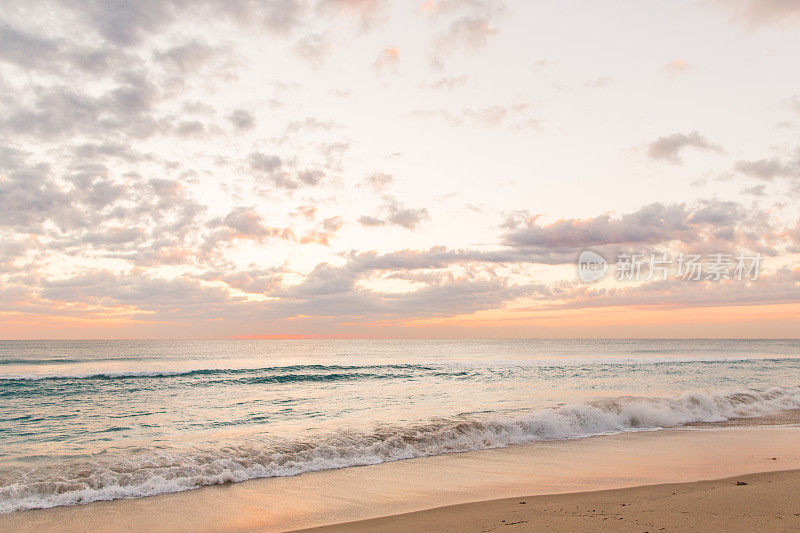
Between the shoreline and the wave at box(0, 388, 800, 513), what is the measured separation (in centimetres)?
410

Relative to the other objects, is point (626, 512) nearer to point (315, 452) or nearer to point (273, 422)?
point (315, 452)

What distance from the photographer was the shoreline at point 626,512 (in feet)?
20.1

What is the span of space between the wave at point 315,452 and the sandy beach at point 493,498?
1.35 feet

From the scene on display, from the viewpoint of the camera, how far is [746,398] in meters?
20.7

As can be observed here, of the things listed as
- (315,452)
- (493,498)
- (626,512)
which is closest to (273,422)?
(315,452)

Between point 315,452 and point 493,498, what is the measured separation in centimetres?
481

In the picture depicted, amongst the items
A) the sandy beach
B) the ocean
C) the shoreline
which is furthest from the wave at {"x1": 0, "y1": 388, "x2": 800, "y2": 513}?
the shoreline

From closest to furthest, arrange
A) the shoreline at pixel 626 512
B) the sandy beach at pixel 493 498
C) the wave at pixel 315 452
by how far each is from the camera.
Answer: the shoreline at pixel 626 512
the sandy beach at pixel 493 498
the wave at pixel 315 452

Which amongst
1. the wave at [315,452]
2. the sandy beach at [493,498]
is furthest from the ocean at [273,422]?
the sandy beach at [493,498]

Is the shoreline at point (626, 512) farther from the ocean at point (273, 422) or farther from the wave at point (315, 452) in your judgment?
the ocean at point (273, 422)

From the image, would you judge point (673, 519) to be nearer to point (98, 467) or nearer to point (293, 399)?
point (98, 467)

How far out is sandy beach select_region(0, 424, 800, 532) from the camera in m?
6.61

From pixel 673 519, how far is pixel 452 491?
3617 mm

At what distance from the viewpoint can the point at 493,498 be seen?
26.3 ft
